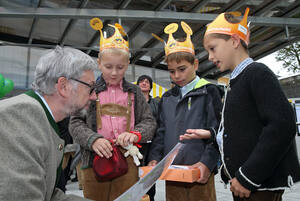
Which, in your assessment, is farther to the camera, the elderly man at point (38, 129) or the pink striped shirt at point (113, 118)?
the pink striped shirt at point (113, 118)

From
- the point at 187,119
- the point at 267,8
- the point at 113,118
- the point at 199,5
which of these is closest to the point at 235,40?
the point at 187,119

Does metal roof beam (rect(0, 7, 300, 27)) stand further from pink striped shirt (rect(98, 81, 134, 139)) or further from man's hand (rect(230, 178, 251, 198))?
man's hand (rect(230, 178, 251, 198))

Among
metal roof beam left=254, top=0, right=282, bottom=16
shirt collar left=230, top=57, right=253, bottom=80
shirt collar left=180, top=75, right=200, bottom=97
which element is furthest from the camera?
metal roof beam left=254, top=0, right=282, bottom=16

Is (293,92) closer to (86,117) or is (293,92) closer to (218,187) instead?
(218,187)

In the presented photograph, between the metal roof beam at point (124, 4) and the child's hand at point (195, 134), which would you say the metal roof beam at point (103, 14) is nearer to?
the metal roof beam at point (124, 4)

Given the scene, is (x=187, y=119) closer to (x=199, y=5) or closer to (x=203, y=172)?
(x=203, y=172)

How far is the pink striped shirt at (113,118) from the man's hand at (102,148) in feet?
0.59

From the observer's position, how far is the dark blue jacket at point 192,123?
1.76 m

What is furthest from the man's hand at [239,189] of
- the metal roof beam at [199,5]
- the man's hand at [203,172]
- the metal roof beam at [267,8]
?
the metal roof beam at [267,8]

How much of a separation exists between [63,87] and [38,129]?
34 cm

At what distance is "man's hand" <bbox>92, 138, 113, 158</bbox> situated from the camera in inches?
62.0

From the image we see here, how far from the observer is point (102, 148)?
62.0 inches

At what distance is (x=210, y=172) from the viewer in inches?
67.2

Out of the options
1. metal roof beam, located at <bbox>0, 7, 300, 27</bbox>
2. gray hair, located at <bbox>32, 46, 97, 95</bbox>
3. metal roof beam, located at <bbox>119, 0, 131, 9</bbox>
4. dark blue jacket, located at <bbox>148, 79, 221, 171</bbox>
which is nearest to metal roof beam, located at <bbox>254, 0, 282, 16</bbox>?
metal roof beam, located at <bbox>0, 7, 300, 27</bbox>
